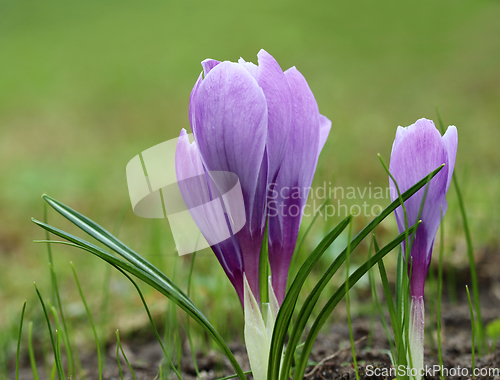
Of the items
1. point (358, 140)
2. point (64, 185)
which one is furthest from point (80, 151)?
point (358, 140)

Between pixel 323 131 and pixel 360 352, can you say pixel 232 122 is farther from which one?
pixel 360 352

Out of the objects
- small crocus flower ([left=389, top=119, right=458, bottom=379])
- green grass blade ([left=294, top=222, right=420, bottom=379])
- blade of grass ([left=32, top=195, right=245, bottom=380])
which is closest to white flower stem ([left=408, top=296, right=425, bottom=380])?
small crocus flower ([left=389, top=119, right=458, bottom=379])

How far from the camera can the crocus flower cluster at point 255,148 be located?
0.56 meters

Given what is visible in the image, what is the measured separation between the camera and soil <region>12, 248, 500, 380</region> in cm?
81

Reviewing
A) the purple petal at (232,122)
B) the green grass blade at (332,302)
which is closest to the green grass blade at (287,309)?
the green grass blade at (332,302)

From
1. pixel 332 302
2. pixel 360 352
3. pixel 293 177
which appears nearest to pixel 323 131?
pixel 293 177

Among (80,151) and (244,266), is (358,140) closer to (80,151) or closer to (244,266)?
(80,151)

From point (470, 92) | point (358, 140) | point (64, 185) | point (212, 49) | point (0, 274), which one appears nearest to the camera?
point (0, 274)

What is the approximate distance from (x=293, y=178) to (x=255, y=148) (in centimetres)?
10

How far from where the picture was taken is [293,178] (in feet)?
2.13

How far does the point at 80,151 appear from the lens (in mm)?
4473

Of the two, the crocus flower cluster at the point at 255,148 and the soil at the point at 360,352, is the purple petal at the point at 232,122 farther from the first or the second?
the soil at the point at 360,352

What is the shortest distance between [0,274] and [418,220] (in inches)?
88.6

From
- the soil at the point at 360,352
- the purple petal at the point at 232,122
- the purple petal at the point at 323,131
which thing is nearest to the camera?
the purple petal at the point at 232,122
